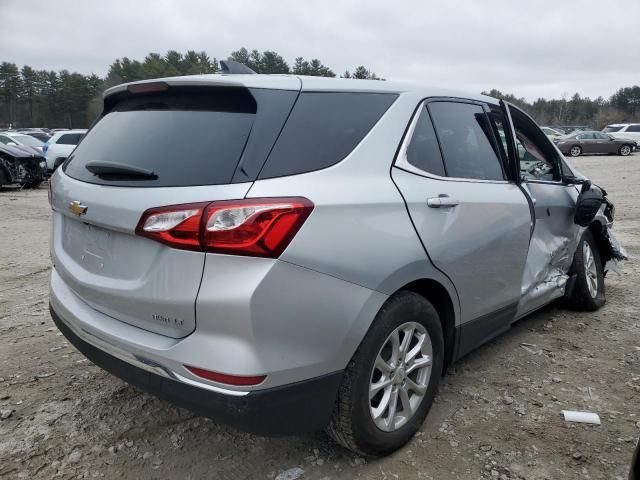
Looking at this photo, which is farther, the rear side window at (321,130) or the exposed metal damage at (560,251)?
the exposed metal damage at (560,251)

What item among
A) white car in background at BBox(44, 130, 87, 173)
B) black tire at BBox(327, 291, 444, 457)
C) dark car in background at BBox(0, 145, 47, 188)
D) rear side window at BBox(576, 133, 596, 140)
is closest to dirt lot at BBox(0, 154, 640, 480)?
black tire at BBox(327, 291, 444, 457)

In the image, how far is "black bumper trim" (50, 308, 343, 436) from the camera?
1878mm

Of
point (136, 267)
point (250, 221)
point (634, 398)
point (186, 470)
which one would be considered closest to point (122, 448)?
point (186, 470)

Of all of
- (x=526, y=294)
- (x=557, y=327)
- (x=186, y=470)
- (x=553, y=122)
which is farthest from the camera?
(x=553, y=122)

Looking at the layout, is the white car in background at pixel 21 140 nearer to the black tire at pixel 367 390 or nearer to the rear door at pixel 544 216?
the rear door at pixel 544 216

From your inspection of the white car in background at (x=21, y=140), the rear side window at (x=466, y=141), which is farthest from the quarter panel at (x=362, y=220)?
the white car in background at (x=21, y=140)

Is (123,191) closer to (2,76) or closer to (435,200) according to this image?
(435,200)

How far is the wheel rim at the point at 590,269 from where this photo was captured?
4.29 m

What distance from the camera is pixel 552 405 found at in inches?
115

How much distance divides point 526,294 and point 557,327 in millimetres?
889

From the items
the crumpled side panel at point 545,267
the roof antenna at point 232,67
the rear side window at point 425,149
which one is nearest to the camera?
the rear side window at point 425,149

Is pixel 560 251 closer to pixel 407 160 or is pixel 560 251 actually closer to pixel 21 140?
pixel 407 160

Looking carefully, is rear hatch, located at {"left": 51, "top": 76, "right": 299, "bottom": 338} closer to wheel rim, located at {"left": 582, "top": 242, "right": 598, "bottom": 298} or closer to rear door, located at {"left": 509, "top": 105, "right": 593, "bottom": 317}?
rear door, located at {"left": 509, "top": 105, "right": 593, "bottom": 317}

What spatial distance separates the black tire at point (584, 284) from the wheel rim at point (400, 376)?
227cm
